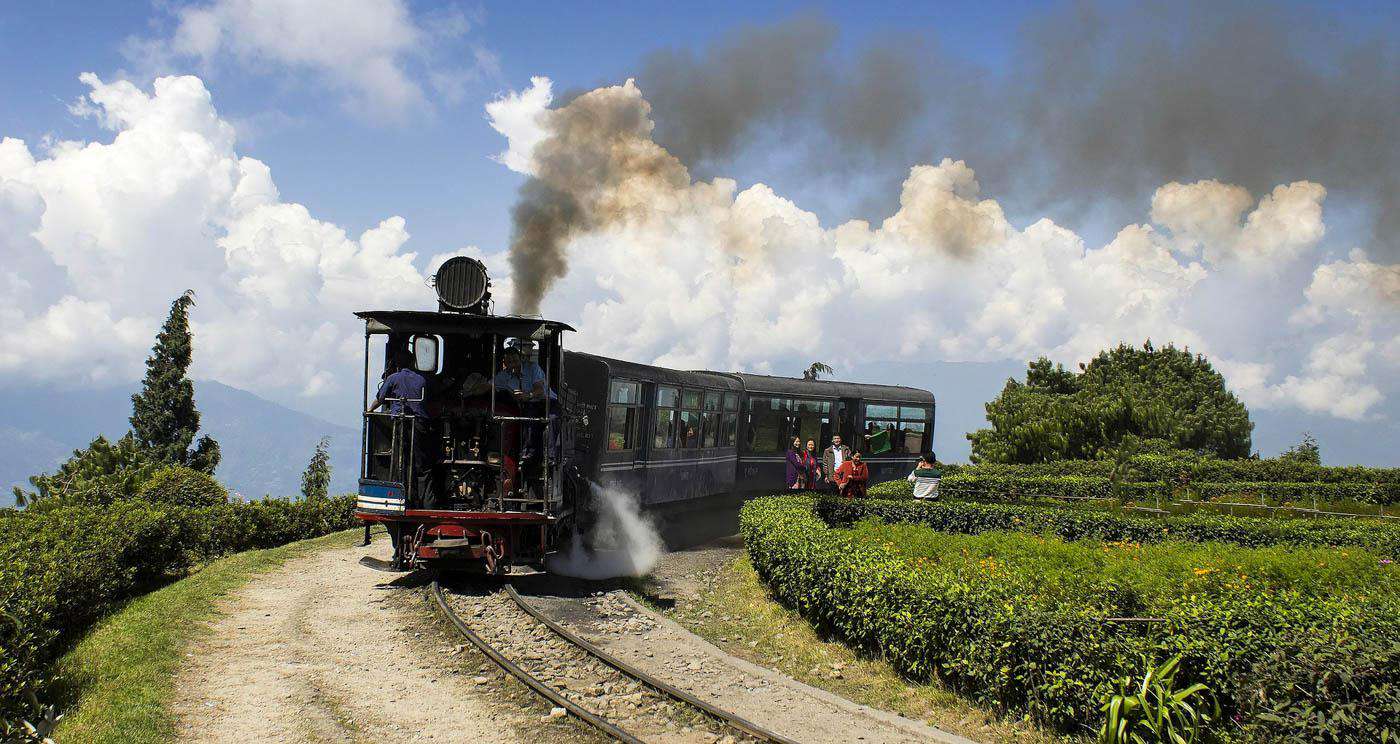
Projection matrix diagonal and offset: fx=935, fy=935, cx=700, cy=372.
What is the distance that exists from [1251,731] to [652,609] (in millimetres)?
Result: 8134

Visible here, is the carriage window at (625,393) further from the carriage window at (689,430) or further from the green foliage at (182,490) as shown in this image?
the green foliage at (182,490)

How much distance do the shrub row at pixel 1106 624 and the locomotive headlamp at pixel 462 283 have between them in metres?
6.08

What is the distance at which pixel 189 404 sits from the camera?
50.5 m

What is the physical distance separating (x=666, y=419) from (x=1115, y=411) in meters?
34.1

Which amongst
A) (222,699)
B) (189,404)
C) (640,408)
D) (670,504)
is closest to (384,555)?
(640,408)

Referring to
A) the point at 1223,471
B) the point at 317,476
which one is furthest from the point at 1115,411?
the point at 317,476

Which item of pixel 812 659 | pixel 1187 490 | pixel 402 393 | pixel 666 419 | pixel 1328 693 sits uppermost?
pixel 402 393

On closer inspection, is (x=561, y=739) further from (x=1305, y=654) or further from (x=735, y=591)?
(x=735, y=591)

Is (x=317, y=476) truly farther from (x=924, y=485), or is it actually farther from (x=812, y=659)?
(x=812, y=659)

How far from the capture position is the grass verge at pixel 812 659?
334 inches

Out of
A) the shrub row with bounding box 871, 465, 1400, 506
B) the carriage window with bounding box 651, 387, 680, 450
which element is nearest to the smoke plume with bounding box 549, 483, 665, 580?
the carriage window with bounding box 651, 387, 680, 450

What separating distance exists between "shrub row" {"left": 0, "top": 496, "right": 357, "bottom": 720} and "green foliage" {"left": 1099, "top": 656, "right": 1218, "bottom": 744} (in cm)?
838

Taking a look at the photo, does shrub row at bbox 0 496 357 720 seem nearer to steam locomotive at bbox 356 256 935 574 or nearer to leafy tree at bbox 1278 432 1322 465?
steam locomotive at bbox 356 256 935 574

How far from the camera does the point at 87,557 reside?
11.7 m
